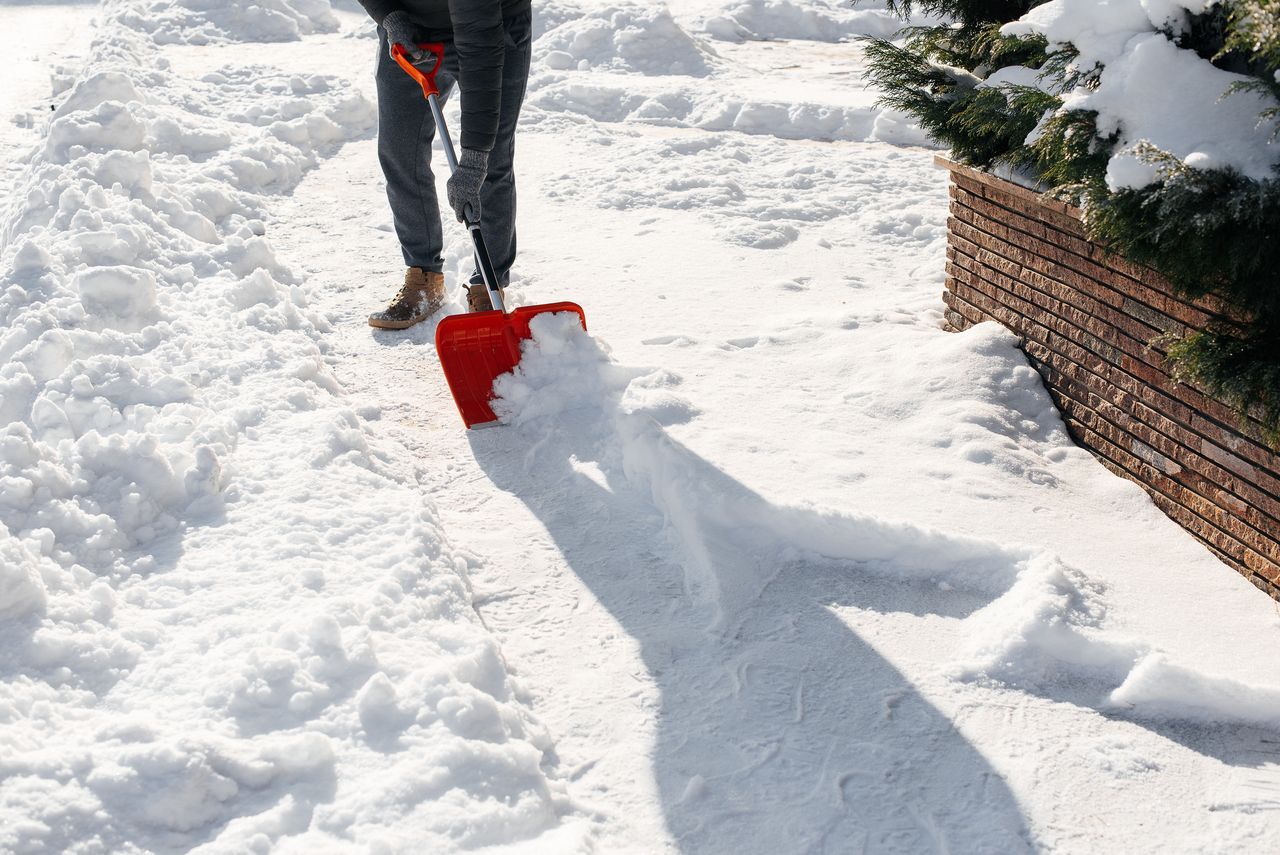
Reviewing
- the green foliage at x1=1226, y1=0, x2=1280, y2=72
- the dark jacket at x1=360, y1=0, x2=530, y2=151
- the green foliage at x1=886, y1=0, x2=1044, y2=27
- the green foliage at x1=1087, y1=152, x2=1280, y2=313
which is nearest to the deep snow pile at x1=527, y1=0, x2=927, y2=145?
the green foliage at x1=886, y1=0, x2=1044, y2=27

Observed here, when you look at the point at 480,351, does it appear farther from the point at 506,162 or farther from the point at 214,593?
the point at 214,593

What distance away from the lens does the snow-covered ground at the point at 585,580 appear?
80.5 inches

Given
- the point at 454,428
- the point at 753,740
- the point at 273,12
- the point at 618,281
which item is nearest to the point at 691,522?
the point at 753,740

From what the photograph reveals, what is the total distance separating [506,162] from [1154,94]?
2341mm

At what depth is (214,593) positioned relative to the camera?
254 cm

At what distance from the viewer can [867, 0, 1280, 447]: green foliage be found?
2.29 meters

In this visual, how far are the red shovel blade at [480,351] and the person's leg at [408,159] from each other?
92 cm

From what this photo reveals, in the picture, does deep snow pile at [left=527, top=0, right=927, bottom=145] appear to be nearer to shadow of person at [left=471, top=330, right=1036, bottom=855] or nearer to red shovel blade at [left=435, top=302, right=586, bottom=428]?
red shovel blade at [left=435, top=302, right=586, bottom=428]

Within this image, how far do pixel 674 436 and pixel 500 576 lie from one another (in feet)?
2.31

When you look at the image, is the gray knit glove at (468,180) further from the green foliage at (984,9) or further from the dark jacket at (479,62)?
the green foliage at (984,9)

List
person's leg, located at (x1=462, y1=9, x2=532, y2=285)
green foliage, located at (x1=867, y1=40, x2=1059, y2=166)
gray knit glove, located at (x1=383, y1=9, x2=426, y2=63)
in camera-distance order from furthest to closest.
Answer: 1. person's leg, located at (x1=462, y1=9, x2=532, y2=285)
2. gray knit glove, located at (x1=383, y1=9, x2=426, y2=63)
3. green foliage, located at (x1=867, y1=40, x2=1059, y2=166)

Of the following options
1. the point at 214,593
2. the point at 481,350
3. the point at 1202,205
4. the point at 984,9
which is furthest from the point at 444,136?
the point at 1202,205

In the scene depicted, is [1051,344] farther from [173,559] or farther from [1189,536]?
[173,559]

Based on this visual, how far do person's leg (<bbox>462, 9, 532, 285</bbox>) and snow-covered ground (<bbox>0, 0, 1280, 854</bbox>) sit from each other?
32 cm
